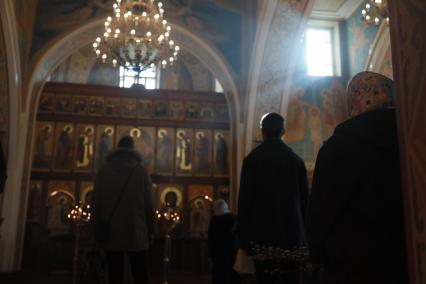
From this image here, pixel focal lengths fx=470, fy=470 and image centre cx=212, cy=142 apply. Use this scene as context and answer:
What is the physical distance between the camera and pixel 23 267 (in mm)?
11984

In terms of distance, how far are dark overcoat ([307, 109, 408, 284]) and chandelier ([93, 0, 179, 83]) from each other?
7093 millimetres

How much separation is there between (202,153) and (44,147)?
4.37 m

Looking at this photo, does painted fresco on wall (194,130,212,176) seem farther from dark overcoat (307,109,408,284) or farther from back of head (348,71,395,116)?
dark overcoat (307,109,408,284)

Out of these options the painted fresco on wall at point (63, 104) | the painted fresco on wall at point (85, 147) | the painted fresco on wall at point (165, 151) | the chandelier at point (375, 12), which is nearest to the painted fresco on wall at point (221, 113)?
the painted fresco on wall at point (165, 151)

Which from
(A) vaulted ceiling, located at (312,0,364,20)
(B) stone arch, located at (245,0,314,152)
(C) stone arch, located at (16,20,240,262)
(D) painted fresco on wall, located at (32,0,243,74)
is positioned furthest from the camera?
(A) vaulted ceiling, located at (312,0,364,20)

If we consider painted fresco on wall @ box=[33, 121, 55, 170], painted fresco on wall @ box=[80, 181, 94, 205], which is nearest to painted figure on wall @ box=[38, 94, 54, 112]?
painted fresco on wall @ box=[33, 121, 55, 170]

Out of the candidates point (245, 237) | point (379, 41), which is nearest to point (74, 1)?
point (379, 41)

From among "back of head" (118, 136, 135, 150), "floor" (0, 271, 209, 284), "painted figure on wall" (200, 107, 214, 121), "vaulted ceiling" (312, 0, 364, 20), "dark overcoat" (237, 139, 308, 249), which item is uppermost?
"vaulted ceiling" (312, 0, 364, 20)

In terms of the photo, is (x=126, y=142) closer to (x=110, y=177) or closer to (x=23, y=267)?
(x=110, y=177)

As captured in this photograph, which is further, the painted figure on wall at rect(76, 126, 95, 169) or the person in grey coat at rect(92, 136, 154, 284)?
the painted figure on wall at rect(76, 126, 95, 169)

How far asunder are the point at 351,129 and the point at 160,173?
11491 millimetres

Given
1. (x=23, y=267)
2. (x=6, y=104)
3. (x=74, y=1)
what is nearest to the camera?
(x=6, y=104)

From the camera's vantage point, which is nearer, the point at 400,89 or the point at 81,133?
the point at 400,89

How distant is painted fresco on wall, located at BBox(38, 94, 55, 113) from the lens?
42.8 ft
